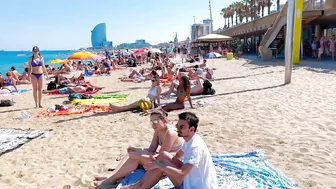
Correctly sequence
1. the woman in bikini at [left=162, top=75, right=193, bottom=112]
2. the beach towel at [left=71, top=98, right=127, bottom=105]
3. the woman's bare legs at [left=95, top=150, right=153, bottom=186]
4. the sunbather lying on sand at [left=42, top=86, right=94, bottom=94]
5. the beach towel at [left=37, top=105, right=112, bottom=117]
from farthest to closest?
the sunbather lying on sand at [left=42, top=86, right=94, bottom=94]
the beach towel at [left=71, top=98, right=127, bottom=105]
the beach towel at [left=37, top=105, right=112, bottom=117]
the woman in bikini at [left=162, top=75, right=193, bottom=112]
the woman's bare legs at [left=95, top=150, right=153, bottom=186]

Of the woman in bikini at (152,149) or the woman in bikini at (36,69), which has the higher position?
the woman in bikini at (36,69)

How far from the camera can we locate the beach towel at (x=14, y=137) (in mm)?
5148

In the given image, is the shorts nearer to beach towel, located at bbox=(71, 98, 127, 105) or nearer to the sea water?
beach towel, located at bbox=(71, 98, 127, 105)

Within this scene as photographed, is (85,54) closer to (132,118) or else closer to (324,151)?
(132,118)

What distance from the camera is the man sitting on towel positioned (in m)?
2.51

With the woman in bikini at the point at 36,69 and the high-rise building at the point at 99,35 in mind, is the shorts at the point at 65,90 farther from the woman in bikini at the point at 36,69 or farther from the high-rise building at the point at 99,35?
the high-rise building at the point at 99,35

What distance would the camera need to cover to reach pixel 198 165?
2568mm

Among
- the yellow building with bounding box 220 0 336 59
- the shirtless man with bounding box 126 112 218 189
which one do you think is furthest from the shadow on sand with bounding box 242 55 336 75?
the shirtless man with bounding box 126 112 218 189

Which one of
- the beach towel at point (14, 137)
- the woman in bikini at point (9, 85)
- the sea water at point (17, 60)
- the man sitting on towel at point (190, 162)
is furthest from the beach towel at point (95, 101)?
the sea water at point (17, 60)

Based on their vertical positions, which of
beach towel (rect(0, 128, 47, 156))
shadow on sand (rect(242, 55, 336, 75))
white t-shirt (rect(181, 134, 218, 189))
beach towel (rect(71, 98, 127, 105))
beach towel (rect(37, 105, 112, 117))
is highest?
shadow on sand (rect(242, 55, 336, 75))

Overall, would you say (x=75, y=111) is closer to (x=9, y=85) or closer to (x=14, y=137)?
(x=14, y=137)

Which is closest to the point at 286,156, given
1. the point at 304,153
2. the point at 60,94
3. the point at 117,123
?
the point at 304,153

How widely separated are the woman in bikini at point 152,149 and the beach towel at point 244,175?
12 centimetres

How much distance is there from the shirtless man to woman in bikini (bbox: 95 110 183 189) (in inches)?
16.5
